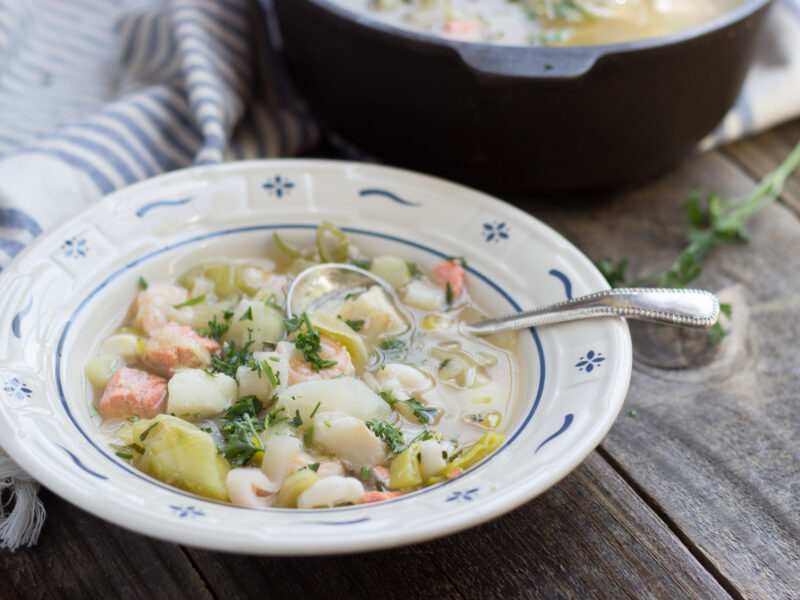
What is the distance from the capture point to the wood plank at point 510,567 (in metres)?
1.49

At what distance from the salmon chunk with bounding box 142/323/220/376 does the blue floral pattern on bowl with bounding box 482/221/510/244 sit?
65 centimetres

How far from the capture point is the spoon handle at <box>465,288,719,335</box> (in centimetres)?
163

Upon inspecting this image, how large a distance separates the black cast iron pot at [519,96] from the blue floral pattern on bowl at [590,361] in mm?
654

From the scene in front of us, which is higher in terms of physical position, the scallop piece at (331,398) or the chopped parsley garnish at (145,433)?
the scallop piece at (331,398)

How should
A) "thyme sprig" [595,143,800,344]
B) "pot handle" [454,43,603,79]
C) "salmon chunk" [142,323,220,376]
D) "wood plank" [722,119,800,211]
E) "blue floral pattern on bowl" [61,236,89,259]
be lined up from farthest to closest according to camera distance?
"wood plank" [722,119,800,211], "thyme sprig" [595,143,800,344], "pot handle" [454,43,603,79], "blue floral pattern on bowl" [61,236,89,259], "salmon chunk" [142,323,220,376]

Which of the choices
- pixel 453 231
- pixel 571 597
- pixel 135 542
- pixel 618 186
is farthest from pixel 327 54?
pixel 571 597

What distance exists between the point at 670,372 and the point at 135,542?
120cm

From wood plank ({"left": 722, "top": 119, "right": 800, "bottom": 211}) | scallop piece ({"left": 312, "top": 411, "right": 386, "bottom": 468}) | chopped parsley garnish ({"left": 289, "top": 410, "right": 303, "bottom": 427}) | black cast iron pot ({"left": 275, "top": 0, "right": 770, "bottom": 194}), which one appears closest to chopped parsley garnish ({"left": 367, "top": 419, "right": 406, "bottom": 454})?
scallop piece ({"left": 312, "top": 411, "right": 386, "bottom": 468})

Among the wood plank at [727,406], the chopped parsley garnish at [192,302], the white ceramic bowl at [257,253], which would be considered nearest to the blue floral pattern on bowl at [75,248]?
the white ceramic bowl at [257,253]

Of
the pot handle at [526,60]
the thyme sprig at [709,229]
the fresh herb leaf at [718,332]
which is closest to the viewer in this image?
the pot handle at [526,60]

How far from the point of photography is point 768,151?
2752 mm

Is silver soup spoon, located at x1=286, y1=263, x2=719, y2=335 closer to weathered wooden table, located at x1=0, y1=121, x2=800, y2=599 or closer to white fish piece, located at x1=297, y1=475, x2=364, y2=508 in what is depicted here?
weathered wooden table, located at x1=0, y1=121, x2=800, y2=599

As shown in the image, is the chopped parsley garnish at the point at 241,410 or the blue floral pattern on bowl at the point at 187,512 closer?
the blue floral pattern on bowl at the point at 187,512

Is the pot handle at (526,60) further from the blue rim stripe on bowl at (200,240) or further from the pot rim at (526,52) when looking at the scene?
the blue rim stripe on bowl at (200,240)
